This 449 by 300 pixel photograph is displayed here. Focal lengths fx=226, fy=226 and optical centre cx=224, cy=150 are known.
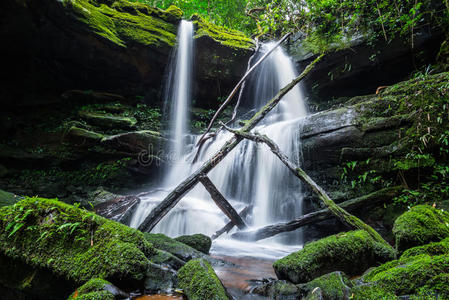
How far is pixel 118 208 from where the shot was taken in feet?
20.7

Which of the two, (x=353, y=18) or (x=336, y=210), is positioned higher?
(x=353, y=18)

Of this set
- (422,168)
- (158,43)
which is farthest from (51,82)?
(422,168)

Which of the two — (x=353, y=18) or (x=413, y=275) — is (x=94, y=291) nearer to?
(x=413, y=275)

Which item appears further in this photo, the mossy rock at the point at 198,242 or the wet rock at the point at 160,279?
the mossy rock at the point at 198,242

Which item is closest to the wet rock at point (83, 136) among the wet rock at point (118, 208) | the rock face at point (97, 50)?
the wet rock at point (118, 208)

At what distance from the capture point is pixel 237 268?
137 inches

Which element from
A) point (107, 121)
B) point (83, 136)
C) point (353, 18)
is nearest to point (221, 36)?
point (353, 18)

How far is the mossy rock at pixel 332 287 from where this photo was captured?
6.35 feet

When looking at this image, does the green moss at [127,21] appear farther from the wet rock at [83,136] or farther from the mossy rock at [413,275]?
the mossy rock at [413,275]

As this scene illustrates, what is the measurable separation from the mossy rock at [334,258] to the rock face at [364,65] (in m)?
7.98

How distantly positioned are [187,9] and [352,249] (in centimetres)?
1883

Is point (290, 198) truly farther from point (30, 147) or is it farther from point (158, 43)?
point (30, 147)

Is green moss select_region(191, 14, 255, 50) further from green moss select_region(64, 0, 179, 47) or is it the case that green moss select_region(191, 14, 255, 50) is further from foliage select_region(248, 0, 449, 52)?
foliage select_region(248, 0, 449, 52)

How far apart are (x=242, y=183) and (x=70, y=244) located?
5640mm
